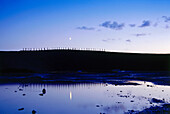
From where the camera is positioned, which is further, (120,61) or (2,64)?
(120,61)

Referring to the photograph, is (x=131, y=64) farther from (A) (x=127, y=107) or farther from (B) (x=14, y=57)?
(A) (x=127, y=107)

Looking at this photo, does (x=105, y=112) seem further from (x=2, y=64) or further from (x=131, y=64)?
(x=131, y=64)

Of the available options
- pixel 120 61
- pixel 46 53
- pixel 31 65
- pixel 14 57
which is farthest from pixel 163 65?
pixel 14 57

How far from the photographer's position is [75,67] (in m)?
83.8

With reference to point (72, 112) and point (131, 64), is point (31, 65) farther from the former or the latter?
point (72, 112)

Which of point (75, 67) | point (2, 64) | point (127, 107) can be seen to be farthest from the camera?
point (75, 67)

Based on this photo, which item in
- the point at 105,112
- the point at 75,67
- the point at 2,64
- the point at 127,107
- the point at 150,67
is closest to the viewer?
the point at 105,112

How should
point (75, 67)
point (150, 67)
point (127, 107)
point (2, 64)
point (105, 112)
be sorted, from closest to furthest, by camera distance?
point (105, 112), point (127, 107), point (2, 64), point (75, 67), point (150, 67)

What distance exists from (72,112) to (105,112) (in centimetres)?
215

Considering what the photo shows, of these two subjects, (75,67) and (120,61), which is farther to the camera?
(120,61)

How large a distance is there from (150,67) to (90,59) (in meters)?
29.5

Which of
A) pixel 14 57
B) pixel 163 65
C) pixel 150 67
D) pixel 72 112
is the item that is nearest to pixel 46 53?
pixel 14 57

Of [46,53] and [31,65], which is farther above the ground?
[46,53]

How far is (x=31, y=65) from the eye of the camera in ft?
265
